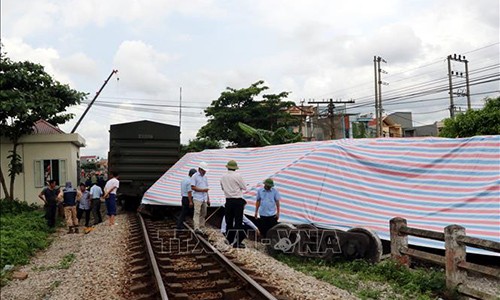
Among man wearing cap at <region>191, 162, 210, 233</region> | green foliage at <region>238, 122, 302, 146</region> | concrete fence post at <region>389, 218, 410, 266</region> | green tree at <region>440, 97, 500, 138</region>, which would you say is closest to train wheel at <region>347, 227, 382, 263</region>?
concrete fence post at <region>389, 218, 410, 266</region>

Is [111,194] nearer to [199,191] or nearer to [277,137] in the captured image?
[199,191]

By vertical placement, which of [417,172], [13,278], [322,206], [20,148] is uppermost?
[20,148]

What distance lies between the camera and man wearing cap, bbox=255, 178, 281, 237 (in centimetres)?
978

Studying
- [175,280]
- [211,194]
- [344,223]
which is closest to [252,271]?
[175,280]

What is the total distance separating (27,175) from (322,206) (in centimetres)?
1423

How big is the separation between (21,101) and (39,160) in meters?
3.76

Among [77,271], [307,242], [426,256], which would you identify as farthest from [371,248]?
[77,271]

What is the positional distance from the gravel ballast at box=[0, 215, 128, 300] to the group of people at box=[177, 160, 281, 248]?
73.0 inches

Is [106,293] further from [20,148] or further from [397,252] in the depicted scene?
[20,148]

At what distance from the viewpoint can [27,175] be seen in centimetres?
1925

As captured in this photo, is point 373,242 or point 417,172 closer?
point 373,242

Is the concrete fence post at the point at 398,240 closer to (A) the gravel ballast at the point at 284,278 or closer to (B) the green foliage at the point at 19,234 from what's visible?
(A) the gravel ballast at the point at 284,278

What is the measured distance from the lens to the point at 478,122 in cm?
2044

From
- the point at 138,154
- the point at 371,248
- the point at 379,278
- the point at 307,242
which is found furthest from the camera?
the point at 138,154
